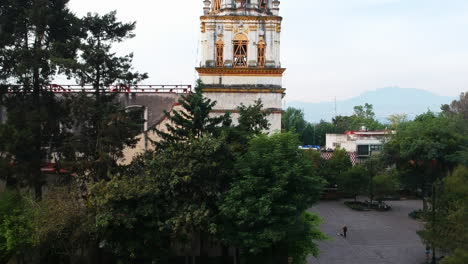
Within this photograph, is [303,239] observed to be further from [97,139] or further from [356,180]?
[356,180]

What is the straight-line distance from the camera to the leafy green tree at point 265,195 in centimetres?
1711

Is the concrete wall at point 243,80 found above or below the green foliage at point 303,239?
above

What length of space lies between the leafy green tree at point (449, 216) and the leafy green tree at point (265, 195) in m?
5.69

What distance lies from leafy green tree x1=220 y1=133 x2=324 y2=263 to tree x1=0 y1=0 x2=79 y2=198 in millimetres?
8840

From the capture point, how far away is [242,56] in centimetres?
2598

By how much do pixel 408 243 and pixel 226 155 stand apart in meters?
15.3

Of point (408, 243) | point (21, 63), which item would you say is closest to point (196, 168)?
point (21, 63)

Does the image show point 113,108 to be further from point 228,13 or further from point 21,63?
point 228,13

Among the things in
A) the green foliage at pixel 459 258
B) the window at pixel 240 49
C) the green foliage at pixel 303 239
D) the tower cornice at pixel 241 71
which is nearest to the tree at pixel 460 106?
A: the tower cornice at pixel 241 71

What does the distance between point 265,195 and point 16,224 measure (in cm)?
1051

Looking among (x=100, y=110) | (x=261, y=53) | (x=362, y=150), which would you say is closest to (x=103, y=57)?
(x=100, y=110)

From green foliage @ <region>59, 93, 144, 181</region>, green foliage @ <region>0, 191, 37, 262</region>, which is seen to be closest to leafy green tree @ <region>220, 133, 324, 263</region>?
green foliage @ <region>59, 93, 144, 181</region>

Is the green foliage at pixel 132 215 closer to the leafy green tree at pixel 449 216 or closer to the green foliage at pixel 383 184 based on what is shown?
the leafy green tree at pixel 449 216

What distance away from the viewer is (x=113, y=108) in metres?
19.8
